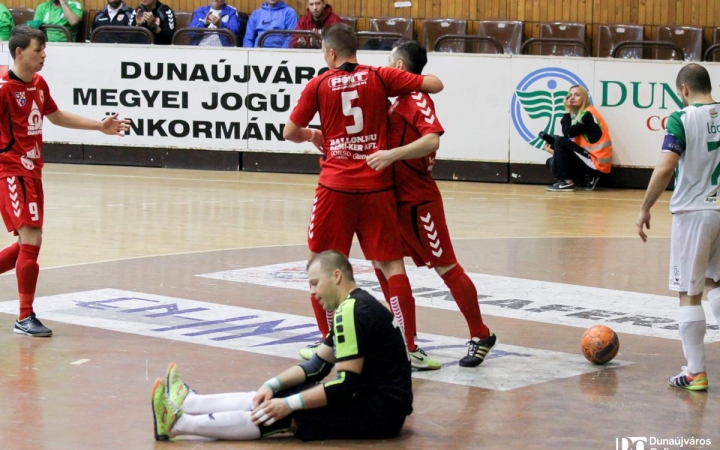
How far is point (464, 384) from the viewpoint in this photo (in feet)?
22.2

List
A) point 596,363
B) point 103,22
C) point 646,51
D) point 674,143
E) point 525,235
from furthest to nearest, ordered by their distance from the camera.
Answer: point 103,22 < point 646,51 < point 525,235 < point 596,363 < point 674,143

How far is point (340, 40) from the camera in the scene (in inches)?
274

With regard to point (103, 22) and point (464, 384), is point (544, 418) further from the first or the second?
point (103, 22)

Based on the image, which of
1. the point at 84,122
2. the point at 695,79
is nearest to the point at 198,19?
the point at 84,122

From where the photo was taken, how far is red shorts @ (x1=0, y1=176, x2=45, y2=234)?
7.84m

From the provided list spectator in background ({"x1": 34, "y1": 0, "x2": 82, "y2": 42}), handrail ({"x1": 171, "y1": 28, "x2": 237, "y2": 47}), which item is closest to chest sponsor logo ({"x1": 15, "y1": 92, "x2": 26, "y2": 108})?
handrail ({"x1": 171, "y1": 28, "x2": 237, "y2": 47})

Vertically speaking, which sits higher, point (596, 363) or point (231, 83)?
point (231, 83)

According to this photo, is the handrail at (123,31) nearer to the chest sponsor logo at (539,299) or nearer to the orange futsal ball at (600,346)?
the chest sponsor logo at (539,299)

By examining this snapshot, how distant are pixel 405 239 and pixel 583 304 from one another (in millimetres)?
2426

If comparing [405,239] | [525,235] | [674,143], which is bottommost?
[525,235]

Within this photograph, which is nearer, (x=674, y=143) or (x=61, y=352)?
(x=674, y=143)

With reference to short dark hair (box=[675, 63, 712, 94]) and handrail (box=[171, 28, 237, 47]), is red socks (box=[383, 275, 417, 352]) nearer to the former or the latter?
short dark hair (box=[675, 63, 712, 94])

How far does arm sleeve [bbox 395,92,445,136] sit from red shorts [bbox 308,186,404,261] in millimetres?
450

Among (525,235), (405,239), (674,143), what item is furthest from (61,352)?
(525,235)
